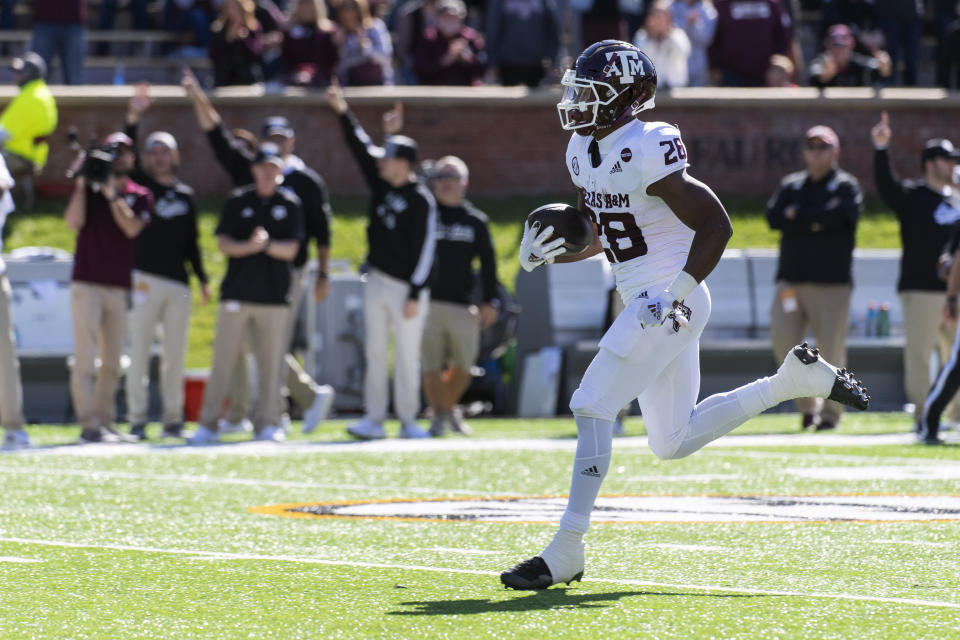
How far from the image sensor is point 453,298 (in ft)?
42.4

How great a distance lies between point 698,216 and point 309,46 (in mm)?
13340

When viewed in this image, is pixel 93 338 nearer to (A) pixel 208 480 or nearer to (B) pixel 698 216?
(A) pixel 208 480

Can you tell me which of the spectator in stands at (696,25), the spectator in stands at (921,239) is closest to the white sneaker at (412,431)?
the spectator in stands at (921,239)

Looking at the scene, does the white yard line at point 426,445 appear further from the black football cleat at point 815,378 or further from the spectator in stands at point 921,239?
the black football cleat at point 815,378

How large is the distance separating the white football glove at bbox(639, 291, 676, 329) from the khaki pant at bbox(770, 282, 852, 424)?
7.50 meters

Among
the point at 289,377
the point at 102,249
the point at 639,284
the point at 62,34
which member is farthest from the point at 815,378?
the point at 62,34

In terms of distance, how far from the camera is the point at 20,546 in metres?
6.62

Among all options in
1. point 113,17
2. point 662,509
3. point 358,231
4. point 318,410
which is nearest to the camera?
point 662,509

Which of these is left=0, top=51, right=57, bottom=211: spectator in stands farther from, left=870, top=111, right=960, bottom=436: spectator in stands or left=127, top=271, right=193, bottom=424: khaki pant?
left=870, top=111, right=960, bottom=436: spectator in stands

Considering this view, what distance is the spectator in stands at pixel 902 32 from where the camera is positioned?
19984mm

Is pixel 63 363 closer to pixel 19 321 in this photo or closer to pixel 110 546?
pixel 19 321

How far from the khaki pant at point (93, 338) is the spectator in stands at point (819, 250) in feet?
15.5

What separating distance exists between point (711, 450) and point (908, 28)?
35.1ft

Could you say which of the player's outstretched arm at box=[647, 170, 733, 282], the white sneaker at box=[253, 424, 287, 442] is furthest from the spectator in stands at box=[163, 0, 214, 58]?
the player's outstretched arm at box=[647, 170, 733, 282]
